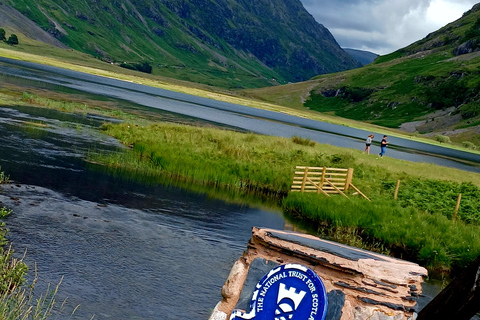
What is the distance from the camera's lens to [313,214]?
28750 mm

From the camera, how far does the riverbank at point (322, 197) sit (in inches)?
951

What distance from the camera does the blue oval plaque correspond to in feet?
15.2

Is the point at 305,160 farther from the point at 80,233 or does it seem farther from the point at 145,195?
the point at 80,233

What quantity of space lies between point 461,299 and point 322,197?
25724 mm

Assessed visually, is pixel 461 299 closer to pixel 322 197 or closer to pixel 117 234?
pixel 117 234

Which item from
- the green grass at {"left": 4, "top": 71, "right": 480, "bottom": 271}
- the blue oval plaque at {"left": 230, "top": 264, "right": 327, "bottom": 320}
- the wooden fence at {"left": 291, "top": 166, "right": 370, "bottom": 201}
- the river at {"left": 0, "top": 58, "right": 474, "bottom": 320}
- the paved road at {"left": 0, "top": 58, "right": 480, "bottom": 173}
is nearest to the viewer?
the blue oval plaque at {"left": 230, "top": 264, "right": 327, "bottom": 320}

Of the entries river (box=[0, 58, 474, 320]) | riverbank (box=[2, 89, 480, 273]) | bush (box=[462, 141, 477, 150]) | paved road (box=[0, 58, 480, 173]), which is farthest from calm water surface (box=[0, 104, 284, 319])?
bush (box=[462, 141, 477, 150])

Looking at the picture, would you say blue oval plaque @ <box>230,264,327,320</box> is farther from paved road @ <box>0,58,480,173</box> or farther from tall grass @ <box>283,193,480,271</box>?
paved road @ <box>0,58,480,173</box>

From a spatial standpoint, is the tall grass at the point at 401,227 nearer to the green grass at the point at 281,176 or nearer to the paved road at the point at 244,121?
the green grass at the point at 281,176

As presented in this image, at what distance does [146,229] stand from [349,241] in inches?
379

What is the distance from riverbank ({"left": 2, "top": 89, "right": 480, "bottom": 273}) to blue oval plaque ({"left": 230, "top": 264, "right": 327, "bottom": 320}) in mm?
19478

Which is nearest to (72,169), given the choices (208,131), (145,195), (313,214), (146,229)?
(145,195)

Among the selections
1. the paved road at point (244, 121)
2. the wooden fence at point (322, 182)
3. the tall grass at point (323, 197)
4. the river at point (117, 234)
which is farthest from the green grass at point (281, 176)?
the paved road at point (244, 121)

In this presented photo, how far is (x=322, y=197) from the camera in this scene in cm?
3056
